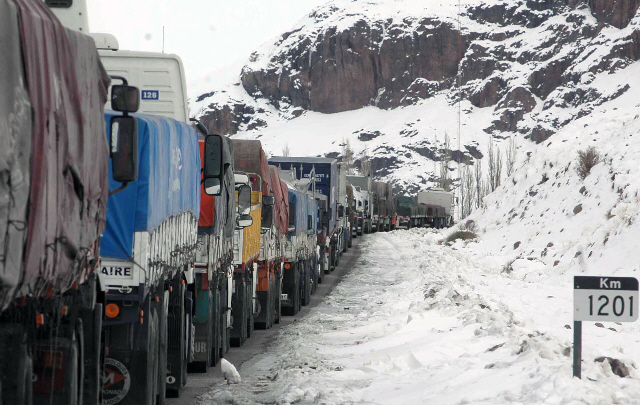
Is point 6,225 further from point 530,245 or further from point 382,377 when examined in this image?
point 530,245

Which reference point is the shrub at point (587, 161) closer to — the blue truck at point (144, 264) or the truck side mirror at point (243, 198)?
the truck side mirror at point (243, 198)

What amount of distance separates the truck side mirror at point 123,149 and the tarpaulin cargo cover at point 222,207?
554cm

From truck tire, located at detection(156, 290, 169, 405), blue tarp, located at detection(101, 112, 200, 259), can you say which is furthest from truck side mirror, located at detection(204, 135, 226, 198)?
truck tire, located at detection(156, 290, 169, 405)

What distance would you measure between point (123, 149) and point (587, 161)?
34.7m

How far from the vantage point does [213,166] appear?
12031mm

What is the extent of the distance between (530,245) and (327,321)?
1750 centimetres

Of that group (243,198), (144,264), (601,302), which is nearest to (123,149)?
(144,264)

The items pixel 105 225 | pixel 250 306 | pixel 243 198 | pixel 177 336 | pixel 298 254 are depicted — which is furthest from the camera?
pixel 298 254

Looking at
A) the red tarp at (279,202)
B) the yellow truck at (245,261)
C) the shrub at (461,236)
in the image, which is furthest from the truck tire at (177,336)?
the shrub at (461,236)

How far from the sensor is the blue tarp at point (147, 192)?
7910 mm

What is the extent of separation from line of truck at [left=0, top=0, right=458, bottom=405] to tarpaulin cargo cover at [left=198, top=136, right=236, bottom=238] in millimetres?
24

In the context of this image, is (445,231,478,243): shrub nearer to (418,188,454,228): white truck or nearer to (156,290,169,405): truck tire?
(156,290,169,405): truck tire

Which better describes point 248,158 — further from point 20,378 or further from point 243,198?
point 20,378

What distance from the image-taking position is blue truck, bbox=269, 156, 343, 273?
35641mm
